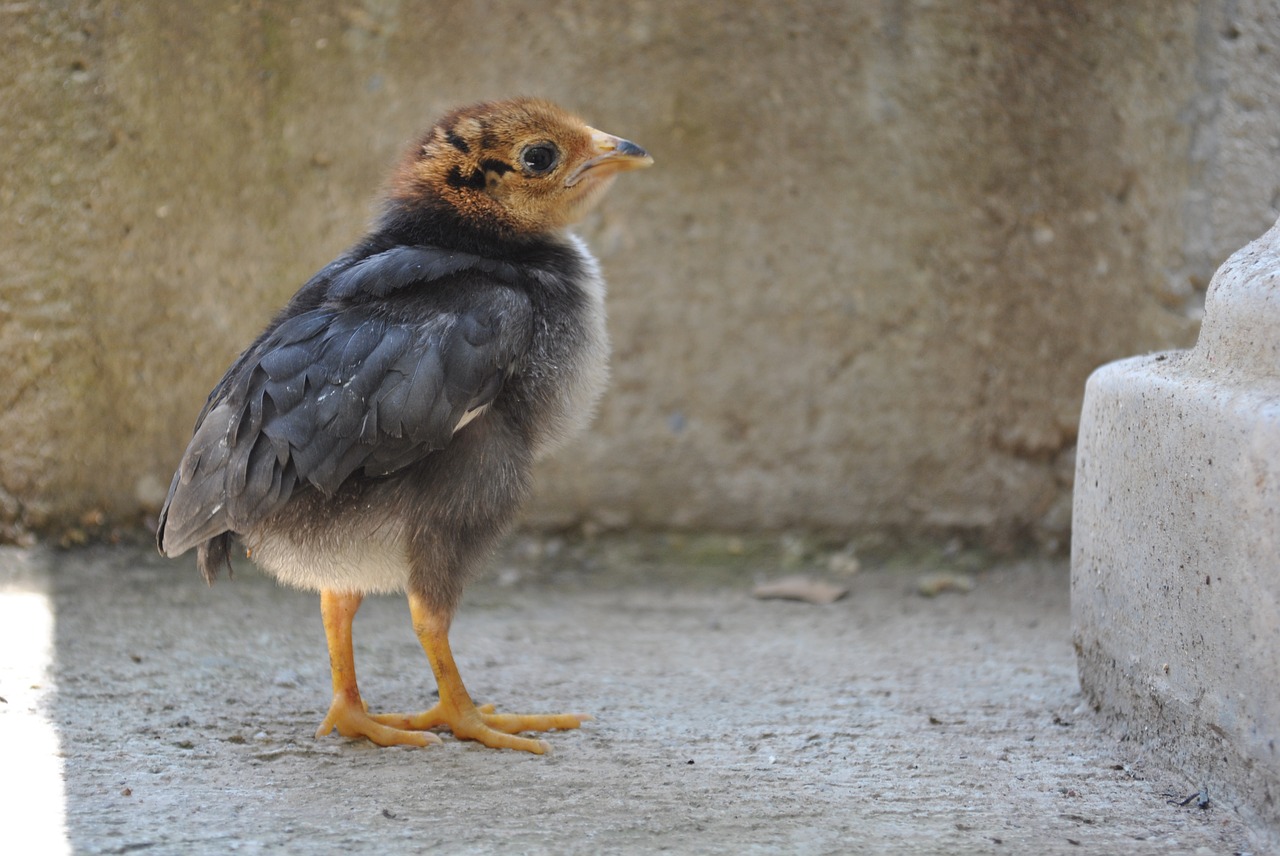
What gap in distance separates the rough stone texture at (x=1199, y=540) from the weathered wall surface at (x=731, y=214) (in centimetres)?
161

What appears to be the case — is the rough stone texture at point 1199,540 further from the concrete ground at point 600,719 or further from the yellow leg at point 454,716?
the yellow leg at point 454,716

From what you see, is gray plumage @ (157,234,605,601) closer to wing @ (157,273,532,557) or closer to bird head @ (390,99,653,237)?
wing @ (157,273,532,557)

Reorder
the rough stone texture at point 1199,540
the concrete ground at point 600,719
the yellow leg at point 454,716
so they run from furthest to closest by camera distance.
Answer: the yellow leg at point 454,716
the concrete ground at point 600,719
the rough stone texture at point 1199,540

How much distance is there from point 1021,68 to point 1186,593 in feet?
7.95

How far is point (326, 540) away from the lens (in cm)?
256

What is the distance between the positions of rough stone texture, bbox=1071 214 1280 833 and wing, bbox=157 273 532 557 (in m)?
1.28

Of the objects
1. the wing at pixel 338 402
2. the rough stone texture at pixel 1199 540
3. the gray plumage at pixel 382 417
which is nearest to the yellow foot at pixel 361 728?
the gray plumage at pixel 382 417

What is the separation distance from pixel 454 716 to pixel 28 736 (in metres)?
0.88

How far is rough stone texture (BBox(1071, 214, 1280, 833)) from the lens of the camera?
2020 mm

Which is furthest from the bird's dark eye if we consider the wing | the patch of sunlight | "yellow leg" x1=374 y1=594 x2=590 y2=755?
the patch of sunlight

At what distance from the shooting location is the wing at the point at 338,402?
8.02 ft

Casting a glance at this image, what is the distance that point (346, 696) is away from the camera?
2.75 meters

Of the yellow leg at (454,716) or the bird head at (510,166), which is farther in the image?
the bird head at (510,166)

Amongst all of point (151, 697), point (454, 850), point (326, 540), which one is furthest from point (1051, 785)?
point (151, 697)
